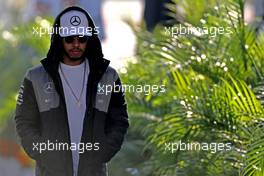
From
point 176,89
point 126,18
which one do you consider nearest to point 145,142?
point 176,89

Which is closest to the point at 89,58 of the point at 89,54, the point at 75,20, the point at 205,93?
the point at 89,54

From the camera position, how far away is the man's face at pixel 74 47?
4977 millimetres

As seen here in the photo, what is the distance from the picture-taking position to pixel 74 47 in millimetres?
4996

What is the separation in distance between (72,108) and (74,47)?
0.28 meters

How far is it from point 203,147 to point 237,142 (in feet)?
1.10

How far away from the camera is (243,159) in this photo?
5535mm

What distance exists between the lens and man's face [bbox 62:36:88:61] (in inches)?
196

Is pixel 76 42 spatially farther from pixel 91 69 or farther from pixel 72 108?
pixel 72 108

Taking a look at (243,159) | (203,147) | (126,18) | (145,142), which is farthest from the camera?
(126,18)

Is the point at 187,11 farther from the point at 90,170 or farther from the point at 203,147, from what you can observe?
the point at 90,170

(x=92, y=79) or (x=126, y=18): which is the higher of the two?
(x=126, y=18)

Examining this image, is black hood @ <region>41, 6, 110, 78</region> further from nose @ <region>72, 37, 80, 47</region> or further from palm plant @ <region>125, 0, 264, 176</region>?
palm plant @ <region>125, 0, 264, 176</region>

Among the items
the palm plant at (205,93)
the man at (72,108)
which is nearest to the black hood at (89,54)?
the man at (72,108)

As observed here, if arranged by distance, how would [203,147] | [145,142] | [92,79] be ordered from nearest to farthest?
[92,79]
[203,147]
[145,142]
